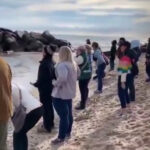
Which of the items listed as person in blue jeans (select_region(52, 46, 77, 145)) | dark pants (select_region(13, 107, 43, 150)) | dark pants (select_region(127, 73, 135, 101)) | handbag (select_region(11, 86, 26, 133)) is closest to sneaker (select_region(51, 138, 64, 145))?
person in blue jeans (select_region(52, 46, 77, 145))

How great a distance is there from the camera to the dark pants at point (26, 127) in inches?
263

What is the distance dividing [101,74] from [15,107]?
26.5ft

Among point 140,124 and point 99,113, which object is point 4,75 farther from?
point 99,113

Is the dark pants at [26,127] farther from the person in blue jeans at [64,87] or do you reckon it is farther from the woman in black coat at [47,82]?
the woman in black coat at [47,82]

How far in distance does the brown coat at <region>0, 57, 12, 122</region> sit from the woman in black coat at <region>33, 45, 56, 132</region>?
338 cm

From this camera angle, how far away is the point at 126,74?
1058 centimetres

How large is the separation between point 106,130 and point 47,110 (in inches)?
44.5

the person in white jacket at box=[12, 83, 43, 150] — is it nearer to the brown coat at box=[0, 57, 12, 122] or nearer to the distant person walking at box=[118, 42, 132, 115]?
the brown coat at box=[0, 57, 12, 122]

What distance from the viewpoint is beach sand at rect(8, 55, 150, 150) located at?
8.56m

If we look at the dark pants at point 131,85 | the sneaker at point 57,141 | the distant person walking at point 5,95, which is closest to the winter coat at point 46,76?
the sneaker at point 57,141

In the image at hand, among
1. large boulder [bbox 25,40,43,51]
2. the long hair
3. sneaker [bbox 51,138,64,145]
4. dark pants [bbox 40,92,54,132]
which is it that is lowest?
large boulder [bbox 25,40,43,51]

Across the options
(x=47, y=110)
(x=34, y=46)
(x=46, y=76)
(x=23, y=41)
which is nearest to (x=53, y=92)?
(x=46, y=76)

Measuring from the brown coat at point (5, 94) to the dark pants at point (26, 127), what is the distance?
0.75m

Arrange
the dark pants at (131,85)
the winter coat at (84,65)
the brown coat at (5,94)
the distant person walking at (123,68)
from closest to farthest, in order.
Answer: the brown coat at (5,94) < the distant person walking at (123,68) < the dark pants at (131,85) < the winter coat at (84,65)
